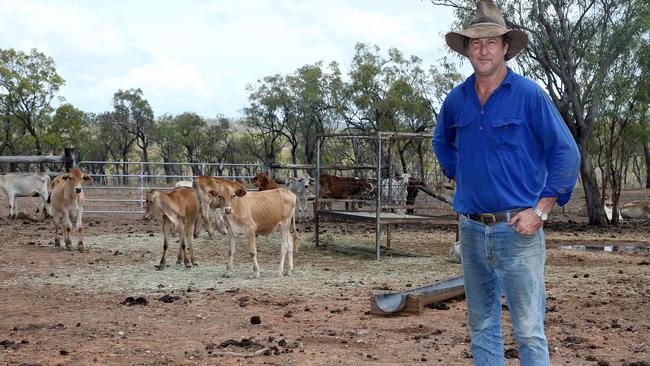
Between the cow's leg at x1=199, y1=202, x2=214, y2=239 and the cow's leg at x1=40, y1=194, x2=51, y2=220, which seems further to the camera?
the cow's leg at x1=40, y1=194, x2=51, y2=220

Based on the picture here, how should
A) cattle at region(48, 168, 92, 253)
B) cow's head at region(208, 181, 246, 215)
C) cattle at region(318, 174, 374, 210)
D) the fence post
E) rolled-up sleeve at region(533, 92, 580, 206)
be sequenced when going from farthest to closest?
cattle at region(318, 174, 374, 210)
the fence post
cattle at region(48, 168, 92, 253)
cow's head at region(208, 181, 246, 215)
rolled-up sleeve at region(533, 92, 580, 206)

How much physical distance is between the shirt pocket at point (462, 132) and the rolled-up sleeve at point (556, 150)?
39 centimetres

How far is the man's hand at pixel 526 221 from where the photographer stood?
13.2 feet

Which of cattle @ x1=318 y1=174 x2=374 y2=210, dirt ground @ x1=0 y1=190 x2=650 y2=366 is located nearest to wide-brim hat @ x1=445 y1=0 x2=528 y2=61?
dirt ground @ x1=0 y1=190 x2=650 y2=366

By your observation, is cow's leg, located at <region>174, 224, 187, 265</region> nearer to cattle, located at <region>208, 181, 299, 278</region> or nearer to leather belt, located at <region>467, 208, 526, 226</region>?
cattle, located at <region>208, 181, 299, 278</region>

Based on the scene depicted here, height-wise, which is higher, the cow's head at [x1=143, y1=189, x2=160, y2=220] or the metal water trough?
the cow's head at [x1=143, y1=189, x2=160, y2=220]

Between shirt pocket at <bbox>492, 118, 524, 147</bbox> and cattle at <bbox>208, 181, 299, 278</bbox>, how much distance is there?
25.1 ft

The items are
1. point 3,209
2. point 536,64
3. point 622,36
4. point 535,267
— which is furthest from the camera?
point 3,209

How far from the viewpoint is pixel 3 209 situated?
28906 mm

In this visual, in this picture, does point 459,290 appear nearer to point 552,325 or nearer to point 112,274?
point 552,325

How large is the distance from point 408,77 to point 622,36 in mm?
24627

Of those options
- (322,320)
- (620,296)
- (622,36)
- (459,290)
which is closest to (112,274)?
(322,320)

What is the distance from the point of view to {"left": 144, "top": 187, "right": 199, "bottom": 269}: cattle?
12414 mm

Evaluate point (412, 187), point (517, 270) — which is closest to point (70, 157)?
point (412, 187)
